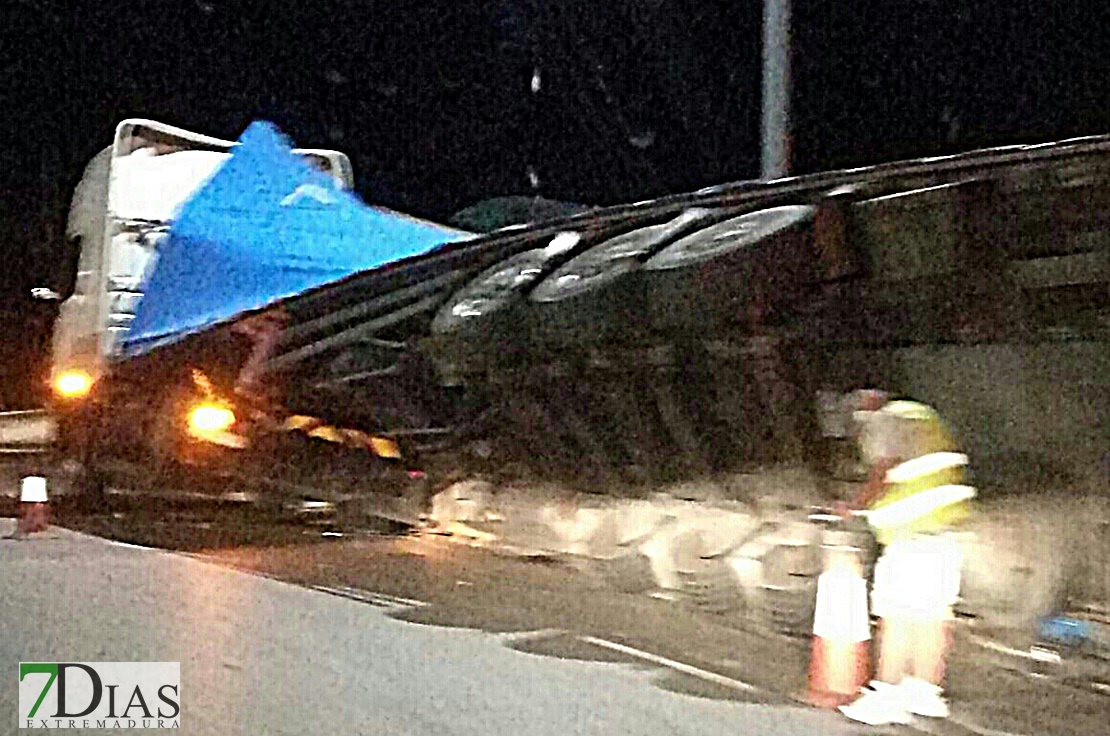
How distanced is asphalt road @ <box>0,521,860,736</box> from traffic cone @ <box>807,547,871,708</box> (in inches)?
1.6

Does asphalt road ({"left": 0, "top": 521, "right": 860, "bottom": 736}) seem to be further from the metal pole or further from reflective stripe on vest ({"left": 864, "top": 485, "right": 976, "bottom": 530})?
the metal pole

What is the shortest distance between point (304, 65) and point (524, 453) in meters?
7.09

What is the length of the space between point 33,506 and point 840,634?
141cm

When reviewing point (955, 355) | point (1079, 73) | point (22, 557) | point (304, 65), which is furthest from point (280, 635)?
point (304, 65)

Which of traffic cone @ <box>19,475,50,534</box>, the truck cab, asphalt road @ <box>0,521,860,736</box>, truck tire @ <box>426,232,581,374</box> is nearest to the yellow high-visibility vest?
asphalt road @ <box>0,521,860,736</box>

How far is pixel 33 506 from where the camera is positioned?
249cm

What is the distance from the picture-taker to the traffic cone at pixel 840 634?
5.81 ft

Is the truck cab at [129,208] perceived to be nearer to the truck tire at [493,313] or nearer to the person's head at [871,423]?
the truck tire at [493,313]

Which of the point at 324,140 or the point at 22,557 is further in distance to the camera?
the point at 324,140

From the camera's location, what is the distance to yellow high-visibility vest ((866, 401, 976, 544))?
5.66ft

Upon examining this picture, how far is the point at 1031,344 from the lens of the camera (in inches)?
71.2

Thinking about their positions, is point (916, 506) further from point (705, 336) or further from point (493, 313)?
point (493, 313)

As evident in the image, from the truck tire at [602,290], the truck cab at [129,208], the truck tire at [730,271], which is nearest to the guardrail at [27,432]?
the truck tire at [602,290]

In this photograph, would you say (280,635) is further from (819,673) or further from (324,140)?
(324,140)
